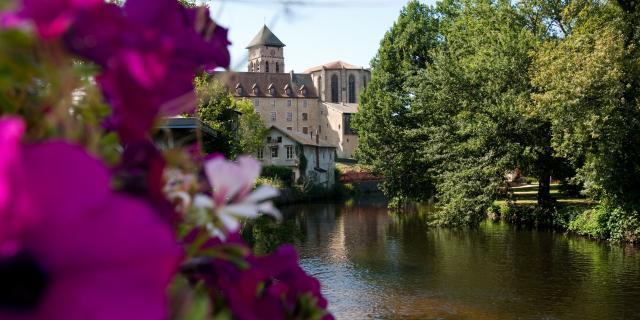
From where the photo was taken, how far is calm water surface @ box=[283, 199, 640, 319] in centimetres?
1385

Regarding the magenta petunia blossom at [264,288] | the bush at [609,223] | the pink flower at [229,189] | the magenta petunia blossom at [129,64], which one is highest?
the magenta petunia blossom at [129,64]

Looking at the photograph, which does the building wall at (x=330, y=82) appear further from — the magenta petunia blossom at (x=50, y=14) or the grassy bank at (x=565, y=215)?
the magenta petunia blossom at (x=50, y=14)

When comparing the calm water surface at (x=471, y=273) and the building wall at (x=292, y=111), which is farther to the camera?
the building wall at (x=292, y=111)

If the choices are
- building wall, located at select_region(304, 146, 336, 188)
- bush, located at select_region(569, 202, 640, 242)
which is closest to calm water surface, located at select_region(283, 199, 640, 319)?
bush, located at select_region(569, 202, 640, 242)

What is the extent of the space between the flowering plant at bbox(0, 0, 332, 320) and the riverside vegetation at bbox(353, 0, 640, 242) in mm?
21089

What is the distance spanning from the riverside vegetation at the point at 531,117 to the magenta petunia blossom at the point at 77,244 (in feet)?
70.0

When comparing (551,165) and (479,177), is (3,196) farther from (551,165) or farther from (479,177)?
(551,165)

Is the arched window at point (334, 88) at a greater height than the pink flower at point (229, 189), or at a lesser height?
greater

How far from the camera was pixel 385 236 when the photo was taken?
84.9 feet

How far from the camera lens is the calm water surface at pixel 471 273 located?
1385 centimetres

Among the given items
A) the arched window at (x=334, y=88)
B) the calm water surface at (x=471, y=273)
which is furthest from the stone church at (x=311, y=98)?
Result: the calm water surface at (x=471, y=273)

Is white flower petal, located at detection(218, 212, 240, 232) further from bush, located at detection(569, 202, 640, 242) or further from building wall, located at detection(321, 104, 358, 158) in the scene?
building wall, located at detection(321, 104, 358, 158)

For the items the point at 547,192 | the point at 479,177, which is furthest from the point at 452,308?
the point at 547,192

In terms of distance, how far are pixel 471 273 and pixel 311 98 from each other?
210ft
